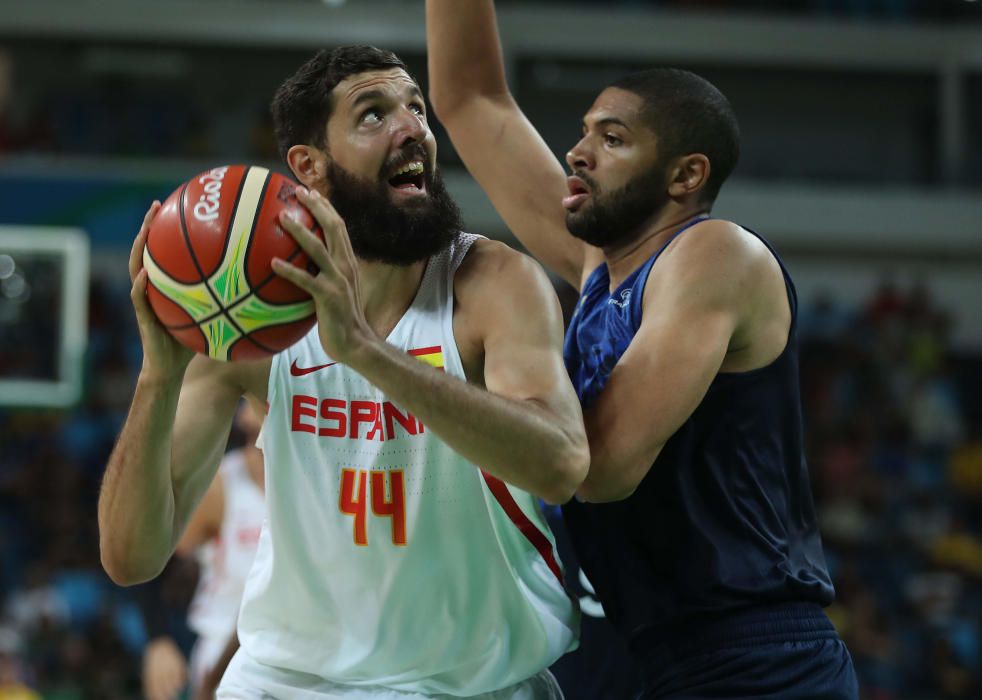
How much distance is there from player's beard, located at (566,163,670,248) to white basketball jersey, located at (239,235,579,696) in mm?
469

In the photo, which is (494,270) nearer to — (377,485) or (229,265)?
(377,485)

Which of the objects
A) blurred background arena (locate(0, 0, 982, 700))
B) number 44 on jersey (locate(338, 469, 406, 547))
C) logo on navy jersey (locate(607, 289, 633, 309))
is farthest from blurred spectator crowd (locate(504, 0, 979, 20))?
number 44 on jersey (locate(338, 469, 406, 547))

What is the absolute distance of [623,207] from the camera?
3.53 metres

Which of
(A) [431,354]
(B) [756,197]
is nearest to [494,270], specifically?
(A) [431,354]

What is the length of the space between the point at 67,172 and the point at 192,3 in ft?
10.1

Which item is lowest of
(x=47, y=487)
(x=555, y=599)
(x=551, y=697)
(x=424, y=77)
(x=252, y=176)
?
(x=47, y=487)

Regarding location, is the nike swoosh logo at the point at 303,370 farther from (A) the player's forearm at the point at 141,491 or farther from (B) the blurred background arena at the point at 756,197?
(B) the blurred background arena at the point at 756,197

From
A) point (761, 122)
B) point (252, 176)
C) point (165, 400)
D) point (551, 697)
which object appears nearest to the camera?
point (252, 176)

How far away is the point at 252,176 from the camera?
2.82 metres

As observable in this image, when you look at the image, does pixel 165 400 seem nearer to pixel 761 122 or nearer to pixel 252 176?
pixel 252 176

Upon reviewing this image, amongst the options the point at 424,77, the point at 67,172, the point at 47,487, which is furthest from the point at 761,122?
the point at 47,487

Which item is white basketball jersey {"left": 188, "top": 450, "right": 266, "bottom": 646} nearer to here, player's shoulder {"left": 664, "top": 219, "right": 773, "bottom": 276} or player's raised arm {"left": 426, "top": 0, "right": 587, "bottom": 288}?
player's raised arm {"left": 426, "top": 0, "right": 587, "bottom": 288}

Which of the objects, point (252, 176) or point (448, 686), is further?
point (448, 686)

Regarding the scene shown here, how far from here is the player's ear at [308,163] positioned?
3.43 metres
